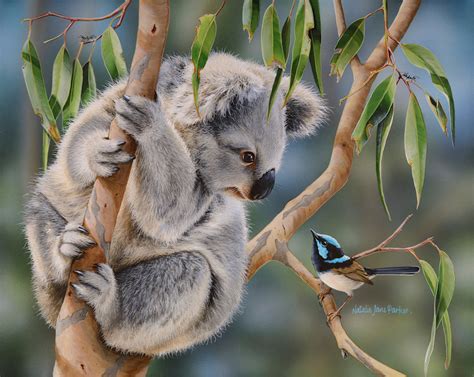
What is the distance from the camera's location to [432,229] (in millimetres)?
1942

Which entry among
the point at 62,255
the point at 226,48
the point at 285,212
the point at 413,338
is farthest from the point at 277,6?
the point at 413,338

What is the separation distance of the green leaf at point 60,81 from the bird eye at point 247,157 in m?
0.63

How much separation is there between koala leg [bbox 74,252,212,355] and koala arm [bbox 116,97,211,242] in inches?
3.7

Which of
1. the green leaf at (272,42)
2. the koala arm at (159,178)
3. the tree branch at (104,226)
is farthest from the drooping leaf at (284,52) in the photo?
the tree branch at (104,226)

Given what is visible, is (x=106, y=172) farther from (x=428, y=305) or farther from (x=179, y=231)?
(x=428, y=305)

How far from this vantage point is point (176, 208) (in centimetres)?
163

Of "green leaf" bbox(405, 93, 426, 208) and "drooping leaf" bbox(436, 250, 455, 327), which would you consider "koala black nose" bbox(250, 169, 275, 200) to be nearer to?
"green leaf" bbox(405, 93, 426, 208)

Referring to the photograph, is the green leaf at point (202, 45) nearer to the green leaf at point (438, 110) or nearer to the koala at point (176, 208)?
the koala at point (176, 208)

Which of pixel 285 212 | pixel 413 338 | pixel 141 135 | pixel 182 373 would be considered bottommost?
pixel 182 373

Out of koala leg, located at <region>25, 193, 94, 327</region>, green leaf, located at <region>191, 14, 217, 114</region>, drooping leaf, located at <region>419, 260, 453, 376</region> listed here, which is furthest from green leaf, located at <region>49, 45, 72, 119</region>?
drooping leaf, located at <region>419, 260, 453, 376</region>

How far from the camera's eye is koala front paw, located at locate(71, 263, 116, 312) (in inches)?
61.0

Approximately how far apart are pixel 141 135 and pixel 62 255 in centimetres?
39

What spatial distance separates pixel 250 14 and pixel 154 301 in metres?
0.89

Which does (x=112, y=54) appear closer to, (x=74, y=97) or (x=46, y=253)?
(x=74, y=97)
